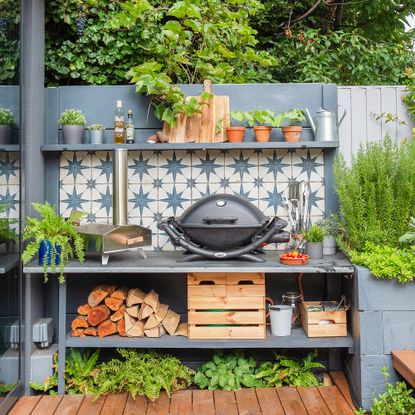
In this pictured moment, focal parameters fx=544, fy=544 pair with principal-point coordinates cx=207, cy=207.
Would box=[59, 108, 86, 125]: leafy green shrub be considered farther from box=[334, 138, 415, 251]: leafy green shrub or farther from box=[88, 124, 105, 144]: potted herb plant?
box=[334, 138, 415, 251]: leafy green shrub

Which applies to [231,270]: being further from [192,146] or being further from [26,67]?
[26,67]

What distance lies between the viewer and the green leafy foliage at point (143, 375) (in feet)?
10.2

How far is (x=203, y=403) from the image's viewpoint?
122 inches

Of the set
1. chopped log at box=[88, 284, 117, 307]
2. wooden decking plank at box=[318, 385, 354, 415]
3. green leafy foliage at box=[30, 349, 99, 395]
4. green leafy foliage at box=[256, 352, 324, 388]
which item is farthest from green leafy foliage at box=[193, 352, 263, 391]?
chopped log at box=[88, 284, 117, 307]

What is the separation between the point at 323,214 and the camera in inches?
145

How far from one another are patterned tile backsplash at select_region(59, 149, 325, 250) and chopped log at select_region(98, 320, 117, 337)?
0.65 m

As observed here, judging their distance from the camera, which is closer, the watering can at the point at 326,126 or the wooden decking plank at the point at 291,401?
the wooden decking plank at the point at 291,401

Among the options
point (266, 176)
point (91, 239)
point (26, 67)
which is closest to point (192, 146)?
point (266, 176)

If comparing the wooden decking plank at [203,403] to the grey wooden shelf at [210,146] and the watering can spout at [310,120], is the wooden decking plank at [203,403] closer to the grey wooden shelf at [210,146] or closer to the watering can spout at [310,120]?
the grey wooden shelf at [210,146]

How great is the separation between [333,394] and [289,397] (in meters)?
0.27

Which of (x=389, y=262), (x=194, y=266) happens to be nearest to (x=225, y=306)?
(x=194, y=266)

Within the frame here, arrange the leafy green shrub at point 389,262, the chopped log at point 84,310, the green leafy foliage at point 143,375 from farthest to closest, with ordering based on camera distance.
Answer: the chopped log at point 84,310 → the green leafy foliage at point 143,375 → the leafy green shrub at point 389,262

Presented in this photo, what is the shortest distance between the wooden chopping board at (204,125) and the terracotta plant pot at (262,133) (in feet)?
0.70

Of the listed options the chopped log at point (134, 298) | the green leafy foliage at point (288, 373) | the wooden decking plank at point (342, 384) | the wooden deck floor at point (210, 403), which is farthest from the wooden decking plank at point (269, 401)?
the chopped log at point (134, 298)
